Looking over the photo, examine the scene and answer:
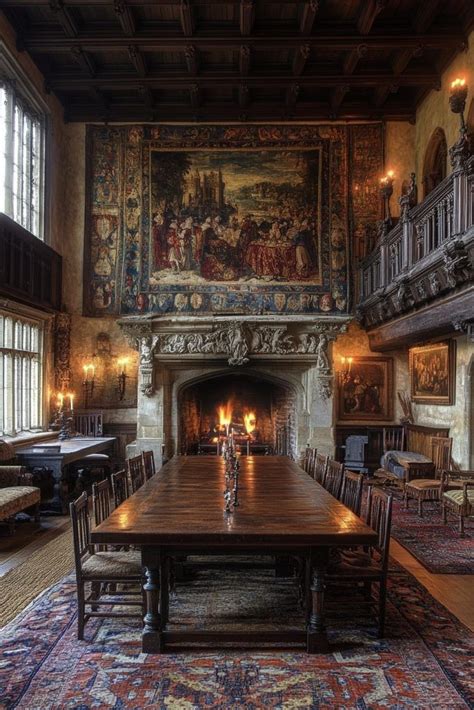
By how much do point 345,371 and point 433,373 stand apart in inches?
77.1

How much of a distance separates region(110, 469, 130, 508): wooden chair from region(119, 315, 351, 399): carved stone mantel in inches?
229

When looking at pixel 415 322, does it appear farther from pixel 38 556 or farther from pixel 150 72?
pixel 150 72

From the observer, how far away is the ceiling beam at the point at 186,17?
8.45m

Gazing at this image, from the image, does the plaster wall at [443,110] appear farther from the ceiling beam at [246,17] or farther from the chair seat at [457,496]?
the chair seat at [457,496]

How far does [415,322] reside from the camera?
862 centimetres

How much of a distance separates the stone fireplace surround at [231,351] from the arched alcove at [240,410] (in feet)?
3.52

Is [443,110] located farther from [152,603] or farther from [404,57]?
[152,603]

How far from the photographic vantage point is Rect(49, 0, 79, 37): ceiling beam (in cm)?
841

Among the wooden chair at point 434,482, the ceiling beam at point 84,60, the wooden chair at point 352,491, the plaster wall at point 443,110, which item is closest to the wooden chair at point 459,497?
the wooden chair at point 434,482

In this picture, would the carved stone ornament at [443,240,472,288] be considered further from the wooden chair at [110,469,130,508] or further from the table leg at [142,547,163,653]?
the table leg at [142,547,163,653]

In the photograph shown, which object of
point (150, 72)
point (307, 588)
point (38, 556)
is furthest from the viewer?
point (150, 72)

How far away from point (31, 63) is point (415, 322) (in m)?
8.00

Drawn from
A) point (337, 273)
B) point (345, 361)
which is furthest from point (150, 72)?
point (345, 361)

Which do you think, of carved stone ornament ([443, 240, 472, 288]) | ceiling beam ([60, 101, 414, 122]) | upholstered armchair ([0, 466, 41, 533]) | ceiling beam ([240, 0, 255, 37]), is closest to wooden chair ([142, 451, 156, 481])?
upholstered armchair ([0, 466, 41, 533])
